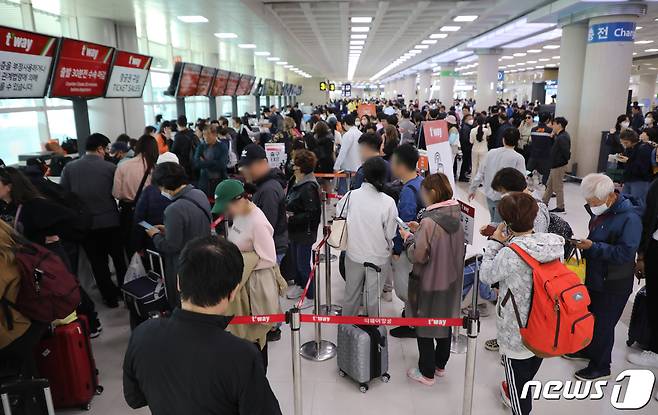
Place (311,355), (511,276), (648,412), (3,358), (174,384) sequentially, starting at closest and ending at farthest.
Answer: (174,384), (511,276), (3,358), (648,412), (311,355)

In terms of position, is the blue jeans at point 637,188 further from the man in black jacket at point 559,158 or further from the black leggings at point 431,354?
the black leggings at point 431,354

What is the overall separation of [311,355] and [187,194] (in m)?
1.88

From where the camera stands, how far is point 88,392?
3650 millimetres

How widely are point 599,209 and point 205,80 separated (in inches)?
446

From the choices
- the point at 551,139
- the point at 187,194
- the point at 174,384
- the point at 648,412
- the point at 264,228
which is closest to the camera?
the point at 174,384

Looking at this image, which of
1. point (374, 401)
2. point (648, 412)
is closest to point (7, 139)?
point (374, 401)

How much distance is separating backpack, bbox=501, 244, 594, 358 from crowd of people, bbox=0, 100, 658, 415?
61mm

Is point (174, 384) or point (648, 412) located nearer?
point (174, 384)

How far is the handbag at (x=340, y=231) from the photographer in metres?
3.94

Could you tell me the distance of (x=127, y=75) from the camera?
779 centimetres

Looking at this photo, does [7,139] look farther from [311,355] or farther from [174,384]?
[174,384]

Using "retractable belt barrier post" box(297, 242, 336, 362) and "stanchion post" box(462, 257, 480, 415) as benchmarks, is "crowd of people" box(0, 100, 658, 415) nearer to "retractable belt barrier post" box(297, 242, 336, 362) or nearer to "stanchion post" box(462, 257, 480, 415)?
"stanchion post" box(462, 257, 480, 415)

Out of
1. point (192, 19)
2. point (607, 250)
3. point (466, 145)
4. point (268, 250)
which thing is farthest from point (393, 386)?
point (466, 145)

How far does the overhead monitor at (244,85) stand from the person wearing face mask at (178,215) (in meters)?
13.1
